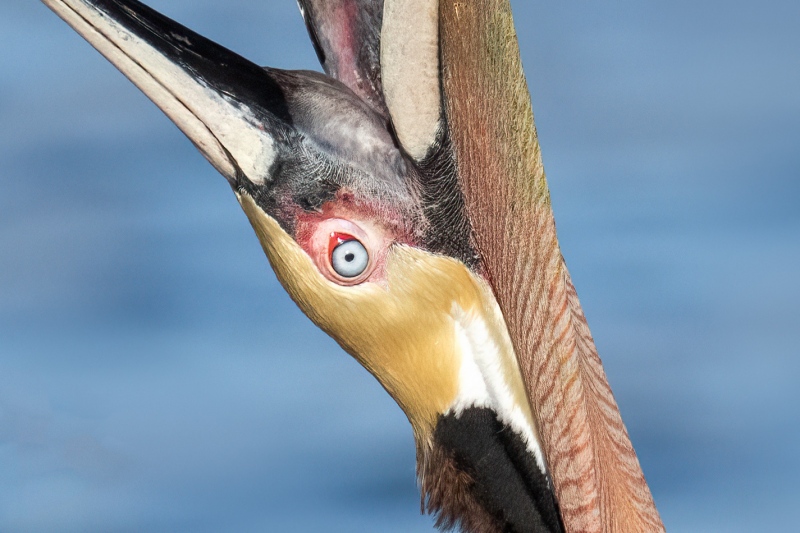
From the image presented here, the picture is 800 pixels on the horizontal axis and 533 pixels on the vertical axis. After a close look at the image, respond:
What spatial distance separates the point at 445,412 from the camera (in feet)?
7.70

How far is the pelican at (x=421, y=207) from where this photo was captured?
6.68 feet

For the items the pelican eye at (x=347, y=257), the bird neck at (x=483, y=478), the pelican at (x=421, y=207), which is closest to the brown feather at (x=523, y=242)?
the pelican at (x=421, y=207)

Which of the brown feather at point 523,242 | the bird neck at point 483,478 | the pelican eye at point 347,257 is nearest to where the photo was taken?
the brown feather at point 523,242

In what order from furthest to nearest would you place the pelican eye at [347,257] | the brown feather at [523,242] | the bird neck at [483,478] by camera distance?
the bird neck at [483,478] → the pelican eye at [347,257] → the brown feather at [523,242]

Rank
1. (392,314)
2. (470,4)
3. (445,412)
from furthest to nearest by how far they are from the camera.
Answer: (445,412) < (392,314) < (470,4)

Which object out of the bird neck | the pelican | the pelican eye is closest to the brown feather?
the pelican

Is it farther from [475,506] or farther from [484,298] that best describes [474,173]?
[475,506]

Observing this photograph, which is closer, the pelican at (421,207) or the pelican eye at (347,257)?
the pelican at (421,207)

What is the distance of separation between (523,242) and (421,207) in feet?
0.77

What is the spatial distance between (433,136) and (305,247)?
1.19ft

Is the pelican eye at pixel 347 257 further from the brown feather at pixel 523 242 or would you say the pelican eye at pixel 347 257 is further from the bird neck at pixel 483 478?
the bird neck at pixel 483 478

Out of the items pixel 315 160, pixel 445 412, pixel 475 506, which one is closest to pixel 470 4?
pixel 315 160

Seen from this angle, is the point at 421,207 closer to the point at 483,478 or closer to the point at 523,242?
the point at 523,242

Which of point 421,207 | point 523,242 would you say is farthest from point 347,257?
point 523,242
